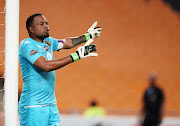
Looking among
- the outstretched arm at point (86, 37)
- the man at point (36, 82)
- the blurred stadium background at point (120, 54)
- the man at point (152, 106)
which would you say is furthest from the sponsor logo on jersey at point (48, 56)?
the blurred stadium background at point (120, 54)

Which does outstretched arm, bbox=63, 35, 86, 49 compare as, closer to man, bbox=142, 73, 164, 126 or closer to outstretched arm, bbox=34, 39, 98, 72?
outstretched arm, bbox=34, 39, 98, 72

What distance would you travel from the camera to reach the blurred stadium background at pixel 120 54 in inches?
322

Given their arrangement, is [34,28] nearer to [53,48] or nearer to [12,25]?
[12,25]

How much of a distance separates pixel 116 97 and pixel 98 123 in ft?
9.90

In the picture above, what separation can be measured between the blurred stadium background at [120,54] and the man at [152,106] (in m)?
1.86

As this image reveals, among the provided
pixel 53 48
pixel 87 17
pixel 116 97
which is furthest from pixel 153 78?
pixel 53 48

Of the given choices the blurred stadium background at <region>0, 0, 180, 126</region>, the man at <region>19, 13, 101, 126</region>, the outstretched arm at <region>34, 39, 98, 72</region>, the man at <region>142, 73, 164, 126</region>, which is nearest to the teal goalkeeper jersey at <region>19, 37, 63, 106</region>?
the man at <region>19, 13, 101, 126</region>

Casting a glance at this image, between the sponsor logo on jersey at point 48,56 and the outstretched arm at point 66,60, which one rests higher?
the sponsor logo on jersey at point 48,56

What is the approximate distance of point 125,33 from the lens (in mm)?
8508

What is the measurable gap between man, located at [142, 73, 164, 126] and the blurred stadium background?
1860 mm

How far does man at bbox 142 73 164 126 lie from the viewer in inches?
244

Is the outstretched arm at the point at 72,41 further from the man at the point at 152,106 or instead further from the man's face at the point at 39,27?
the man at the point at 152,106

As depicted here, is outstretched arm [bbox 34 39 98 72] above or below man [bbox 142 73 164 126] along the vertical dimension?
above

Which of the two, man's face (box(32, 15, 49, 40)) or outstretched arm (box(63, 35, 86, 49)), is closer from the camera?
man's face (box(32, 15, 49, 40))
